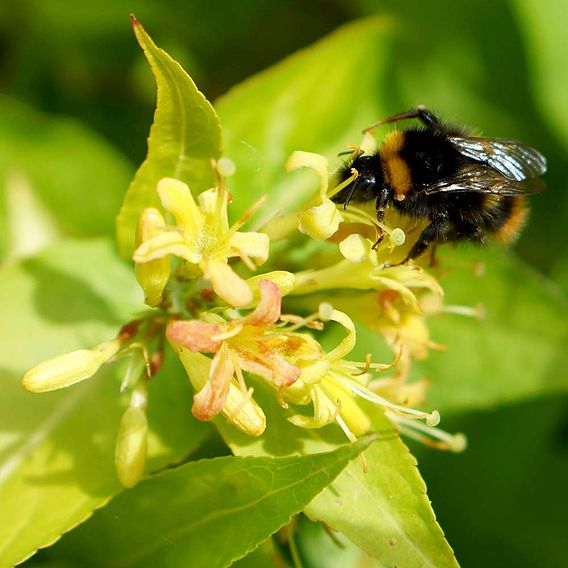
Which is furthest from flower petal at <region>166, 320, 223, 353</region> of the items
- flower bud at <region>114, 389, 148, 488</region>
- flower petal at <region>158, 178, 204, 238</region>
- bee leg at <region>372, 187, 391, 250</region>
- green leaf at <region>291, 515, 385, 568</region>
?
green leaf at <region>291, 515, 385, 568</region>

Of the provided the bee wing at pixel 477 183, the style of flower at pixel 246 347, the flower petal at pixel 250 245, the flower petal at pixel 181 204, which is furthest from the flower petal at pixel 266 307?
the bee wing at pixel 477 183

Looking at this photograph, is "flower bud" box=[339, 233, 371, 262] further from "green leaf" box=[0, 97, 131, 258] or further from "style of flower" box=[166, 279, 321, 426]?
"green leaf" box=[0, 97, 131, 258]

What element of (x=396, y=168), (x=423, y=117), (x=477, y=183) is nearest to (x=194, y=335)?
(x=396, y=168)

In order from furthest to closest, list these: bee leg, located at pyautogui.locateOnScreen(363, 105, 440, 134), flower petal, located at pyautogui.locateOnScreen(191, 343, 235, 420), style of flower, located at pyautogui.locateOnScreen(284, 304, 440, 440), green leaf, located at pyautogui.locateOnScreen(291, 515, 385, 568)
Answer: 1. green leaf, located at pyautogui.locateOnScreen(291, 515, 385, 568)
2. bee leg, located at pyautogui.locateOnScreen(363, 105, 440, 134)
3. style of flower, located at pyautogui.locateOnScreen(284, 304, 440, 440)
4. flower petal, located at pyautogui.locateOnScreen(191, 343, 235, 420)

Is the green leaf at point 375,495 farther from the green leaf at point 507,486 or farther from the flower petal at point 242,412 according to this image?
the green leaf at point 507,486

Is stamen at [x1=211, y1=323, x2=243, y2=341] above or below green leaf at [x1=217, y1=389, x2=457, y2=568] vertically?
above

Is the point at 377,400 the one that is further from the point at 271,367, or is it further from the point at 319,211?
the point at 319,211

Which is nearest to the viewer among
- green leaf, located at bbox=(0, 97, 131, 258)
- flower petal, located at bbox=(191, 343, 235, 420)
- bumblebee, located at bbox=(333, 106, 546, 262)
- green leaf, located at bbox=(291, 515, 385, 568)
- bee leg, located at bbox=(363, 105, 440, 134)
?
flower petal, located at bbox=(191, 343, 235, 420)

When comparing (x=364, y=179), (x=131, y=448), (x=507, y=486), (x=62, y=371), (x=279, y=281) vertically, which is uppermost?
(x=364, y=179)

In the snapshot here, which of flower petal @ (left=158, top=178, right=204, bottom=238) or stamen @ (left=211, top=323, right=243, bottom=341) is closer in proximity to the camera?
stamen @ (left=211, top=323, right=243, bottom=341)
